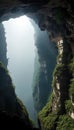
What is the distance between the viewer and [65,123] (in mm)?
28500

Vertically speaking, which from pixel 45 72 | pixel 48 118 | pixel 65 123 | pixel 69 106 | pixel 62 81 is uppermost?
pixel 62 81

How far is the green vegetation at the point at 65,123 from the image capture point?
27.5m

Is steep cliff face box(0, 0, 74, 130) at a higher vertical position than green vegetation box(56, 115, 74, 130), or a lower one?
higher

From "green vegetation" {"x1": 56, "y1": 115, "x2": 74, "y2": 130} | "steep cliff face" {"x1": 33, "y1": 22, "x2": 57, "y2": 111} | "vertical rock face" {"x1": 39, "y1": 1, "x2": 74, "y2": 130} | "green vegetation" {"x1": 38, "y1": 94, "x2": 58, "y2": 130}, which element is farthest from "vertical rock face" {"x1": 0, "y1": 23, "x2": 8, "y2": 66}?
"green vegetation" {"x1": 56, "y1": 115, "x2": 74, "y2": 130}

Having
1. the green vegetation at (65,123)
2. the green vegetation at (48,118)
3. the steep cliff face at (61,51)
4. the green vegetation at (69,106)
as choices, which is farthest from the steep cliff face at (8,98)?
the green vegetation at (69,106)

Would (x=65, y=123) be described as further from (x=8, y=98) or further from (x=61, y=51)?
(x=8, y=98)

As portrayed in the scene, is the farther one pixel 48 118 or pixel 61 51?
pixel 61 51

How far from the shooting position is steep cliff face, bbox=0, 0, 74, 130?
88.8 feet

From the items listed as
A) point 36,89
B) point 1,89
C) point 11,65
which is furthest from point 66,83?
point 11,65

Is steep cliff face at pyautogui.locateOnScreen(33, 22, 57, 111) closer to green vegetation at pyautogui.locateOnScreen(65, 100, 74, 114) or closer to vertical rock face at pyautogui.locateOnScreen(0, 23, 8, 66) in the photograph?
vertical rock face at pyautogui.locateOnScreen(0, 23, 8, 66)

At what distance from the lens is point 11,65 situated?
397ft

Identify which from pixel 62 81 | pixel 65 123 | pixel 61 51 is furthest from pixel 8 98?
pixel 65 123

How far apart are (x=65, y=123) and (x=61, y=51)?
940 cm

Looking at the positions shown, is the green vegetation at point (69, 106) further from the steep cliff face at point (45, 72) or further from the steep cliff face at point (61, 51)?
the steep cliff face at point (45, 72)
